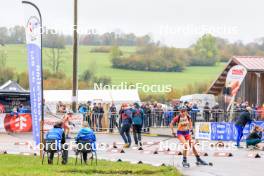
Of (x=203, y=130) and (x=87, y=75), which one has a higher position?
(x=87, y=75)

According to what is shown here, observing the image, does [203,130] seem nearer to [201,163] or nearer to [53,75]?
[201,163]

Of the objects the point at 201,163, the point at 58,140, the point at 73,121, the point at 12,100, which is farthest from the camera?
the point at 12,100

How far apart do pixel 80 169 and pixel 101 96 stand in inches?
1405

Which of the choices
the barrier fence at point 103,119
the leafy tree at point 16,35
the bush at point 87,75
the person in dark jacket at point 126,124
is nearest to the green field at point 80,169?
the person in dark jacket at point 126,124

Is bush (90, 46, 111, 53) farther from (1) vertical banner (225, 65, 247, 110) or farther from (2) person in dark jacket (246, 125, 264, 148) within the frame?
(2) person in dark jacket (246, 125, 264, 148)

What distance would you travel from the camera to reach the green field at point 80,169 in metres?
17.2

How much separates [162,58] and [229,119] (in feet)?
95.7

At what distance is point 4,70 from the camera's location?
235 ft

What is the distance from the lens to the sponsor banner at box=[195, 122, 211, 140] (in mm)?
31281

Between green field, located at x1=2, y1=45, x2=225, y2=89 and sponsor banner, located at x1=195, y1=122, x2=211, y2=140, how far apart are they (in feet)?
99.6

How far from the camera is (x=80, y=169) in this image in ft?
59.4

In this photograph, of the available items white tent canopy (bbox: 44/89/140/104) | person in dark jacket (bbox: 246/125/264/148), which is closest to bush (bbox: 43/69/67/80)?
white tent canopy (bbox: 44/89/140/104)

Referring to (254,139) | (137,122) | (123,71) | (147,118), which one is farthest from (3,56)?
(254,139)

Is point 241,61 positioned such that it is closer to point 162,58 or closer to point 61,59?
point 162,58
